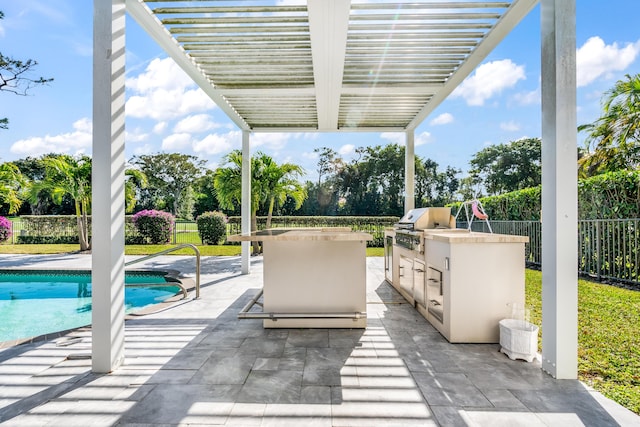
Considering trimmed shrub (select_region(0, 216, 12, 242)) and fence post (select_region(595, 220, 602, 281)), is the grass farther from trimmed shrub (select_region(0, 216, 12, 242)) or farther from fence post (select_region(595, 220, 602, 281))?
trimmed shrub (select_region(0, 216, 12, 242))

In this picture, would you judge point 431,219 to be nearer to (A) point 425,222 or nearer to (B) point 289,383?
(A) point 425,222

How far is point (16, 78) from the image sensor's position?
10.5 meters

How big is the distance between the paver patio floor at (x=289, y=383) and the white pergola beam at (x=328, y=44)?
9.90 feet

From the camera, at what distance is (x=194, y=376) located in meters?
2.50

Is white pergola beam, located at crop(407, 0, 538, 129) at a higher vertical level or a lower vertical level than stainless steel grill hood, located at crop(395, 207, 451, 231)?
higher

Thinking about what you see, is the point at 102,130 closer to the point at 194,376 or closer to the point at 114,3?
the point at 114,3

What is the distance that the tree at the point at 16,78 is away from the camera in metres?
10.3

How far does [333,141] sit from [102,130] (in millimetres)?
19221

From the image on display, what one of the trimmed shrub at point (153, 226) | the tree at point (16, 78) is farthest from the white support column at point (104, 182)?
the trimmed shrub at point (153, 226)

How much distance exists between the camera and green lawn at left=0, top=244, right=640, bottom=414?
236 centimetres

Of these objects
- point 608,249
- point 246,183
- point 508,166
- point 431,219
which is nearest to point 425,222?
point 431,219

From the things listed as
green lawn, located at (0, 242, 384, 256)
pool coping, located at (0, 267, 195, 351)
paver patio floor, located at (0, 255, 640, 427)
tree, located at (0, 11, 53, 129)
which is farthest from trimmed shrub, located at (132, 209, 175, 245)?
paver patio floor, located at (0, 255, 640, 427)

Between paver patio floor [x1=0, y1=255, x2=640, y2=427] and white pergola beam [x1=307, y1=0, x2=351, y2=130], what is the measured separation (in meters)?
3.02

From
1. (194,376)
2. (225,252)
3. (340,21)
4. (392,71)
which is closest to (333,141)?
(225,252)
